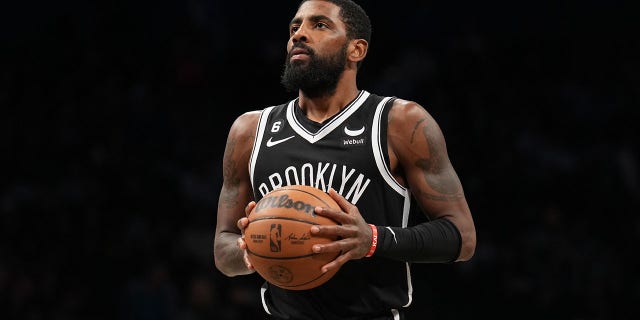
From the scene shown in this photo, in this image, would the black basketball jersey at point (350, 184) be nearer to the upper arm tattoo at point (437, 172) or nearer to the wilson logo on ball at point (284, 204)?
the upper arm tattoo at point (437, 172)

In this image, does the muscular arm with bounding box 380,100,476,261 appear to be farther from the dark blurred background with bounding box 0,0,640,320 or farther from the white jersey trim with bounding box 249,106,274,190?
the dark blurred background with bounding box 0,0,640,320

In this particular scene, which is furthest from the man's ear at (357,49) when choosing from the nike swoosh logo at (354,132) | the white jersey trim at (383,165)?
the nike swoosh logo at (354,132)

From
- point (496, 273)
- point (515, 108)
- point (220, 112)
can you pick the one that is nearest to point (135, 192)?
point (220, 112)

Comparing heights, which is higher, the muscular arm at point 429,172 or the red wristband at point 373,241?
the muscular arm at point 429,172

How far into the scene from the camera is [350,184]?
3045 mm

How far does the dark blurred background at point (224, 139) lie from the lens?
6.73 m

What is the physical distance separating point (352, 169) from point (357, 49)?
60cm

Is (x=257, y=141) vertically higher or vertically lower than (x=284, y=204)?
higher

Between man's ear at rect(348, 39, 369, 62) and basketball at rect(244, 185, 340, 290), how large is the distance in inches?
33.5

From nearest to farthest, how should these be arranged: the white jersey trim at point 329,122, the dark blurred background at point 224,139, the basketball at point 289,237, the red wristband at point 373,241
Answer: the basketball at point 289,237 < the red wristband at point 373,241 < the white jersey trim at point 329,122 < the dark blurred background at point 224,139

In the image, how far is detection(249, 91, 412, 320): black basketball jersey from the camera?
3.05 m

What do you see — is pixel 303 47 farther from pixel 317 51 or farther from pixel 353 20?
pixel 353 20

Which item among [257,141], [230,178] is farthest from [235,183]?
[257,141]

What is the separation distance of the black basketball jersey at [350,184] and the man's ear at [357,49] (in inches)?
9.5
